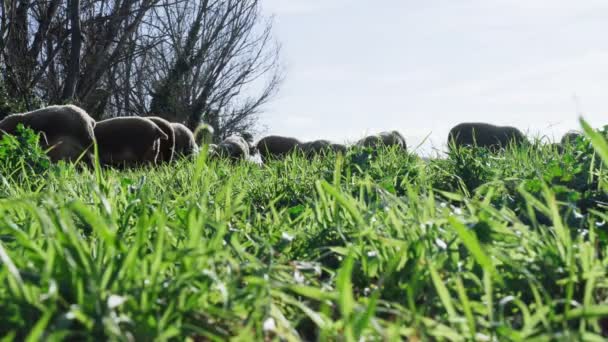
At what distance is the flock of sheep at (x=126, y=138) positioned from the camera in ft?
24.3

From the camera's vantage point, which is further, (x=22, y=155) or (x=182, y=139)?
(x=182, y=139)

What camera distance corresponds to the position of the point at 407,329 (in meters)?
1.16

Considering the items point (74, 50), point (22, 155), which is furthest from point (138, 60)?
point (22, 155)

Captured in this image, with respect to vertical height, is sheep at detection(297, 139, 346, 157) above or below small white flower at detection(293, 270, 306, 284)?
below

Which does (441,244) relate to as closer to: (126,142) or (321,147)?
(321,147)

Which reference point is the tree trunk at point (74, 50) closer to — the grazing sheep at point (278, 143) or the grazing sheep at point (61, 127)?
the grazing sheep at point (278, 143)

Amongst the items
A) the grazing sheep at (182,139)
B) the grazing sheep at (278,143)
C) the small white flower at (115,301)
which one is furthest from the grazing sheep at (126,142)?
the small white flower at (115,301)

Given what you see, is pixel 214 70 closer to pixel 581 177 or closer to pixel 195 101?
pixel 195 101

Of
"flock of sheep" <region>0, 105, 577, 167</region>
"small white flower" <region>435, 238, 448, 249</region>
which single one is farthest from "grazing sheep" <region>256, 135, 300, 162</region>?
"small white flower" <region>435, 238, 448, 249</region>

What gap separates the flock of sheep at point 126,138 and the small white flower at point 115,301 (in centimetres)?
383

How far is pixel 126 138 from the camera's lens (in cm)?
896

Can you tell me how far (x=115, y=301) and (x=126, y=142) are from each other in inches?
323

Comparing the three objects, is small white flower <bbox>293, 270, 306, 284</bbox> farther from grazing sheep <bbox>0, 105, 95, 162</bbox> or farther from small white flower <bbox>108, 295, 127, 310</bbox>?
grazing sheep <bbox>0, 105, 95, 162</bbox>

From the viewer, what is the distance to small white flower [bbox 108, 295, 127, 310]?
1.07 meters
